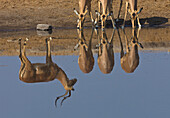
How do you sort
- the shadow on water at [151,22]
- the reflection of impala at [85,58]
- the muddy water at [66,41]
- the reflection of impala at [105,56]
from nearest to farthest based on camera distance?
the reflection of impala at [105,56], the reflection of impala at [85,58], the muddy water at [66,41], the shadow on water at [151,22]

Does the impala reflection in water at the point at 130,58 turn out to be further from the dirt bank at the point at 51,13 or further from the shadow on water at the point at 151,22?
the dirt bank at the point at 51,13

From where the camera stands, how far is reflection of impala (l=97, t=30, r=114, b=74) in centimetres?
1473

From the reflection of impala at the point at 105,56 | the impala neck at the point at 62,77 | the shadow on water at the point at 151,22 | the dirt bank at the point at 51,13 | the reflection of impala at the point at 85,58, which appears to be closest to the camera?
the impala neck at the point at 62,77

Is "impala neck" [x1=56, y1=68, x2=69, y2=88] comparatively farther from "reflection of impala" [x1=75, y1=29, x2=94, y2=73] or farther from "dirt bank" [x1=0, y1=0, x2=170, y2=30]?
"dirt bank" [x1=0, y1=0, x2=170, y2=30]

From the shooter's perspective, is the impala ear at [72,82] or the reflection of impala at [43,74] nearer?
the impala ear at [72,82]

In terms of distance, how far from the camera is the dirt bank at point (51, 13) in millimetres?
27062

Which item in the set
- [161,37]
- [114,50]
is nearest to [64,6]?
[161,37]

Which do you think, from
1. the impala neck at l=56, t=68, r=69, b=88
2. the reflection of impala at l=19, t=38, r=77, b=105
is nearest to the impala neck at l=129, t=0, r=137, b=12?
the reflection of impala at l=19, t=38, r=77, b=105

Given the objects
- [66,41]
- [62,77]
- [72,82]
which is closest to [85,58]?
[62,77]

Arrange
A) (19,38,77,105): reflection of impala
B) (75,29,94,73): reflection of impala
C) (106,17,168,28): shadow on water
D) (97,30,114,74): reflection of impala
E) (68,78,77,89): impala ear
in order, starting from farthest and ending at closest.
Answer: (106,17,168,28): shadow on water, (75,29,94,73): reflection of impala, (97,30,114,74): reflection of impala, (19,38,77,105): reflection of impala, (68,78,77,89): impala ear

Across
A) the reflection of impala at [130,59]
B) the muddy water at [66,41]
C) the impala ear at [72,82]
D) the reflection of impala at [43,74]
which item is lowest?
the impala ear at [72,82]

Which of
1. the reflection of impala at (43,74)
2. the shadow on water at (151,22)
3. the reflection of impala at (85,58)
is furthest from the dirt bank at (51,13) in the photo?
the reflection of impala at (43,74)

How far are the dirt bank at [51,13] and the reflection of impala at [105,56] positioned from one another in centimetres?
840

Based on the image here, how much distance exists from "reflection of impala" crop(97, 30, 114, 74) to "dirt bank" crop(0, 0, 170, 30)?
27.6 ft
